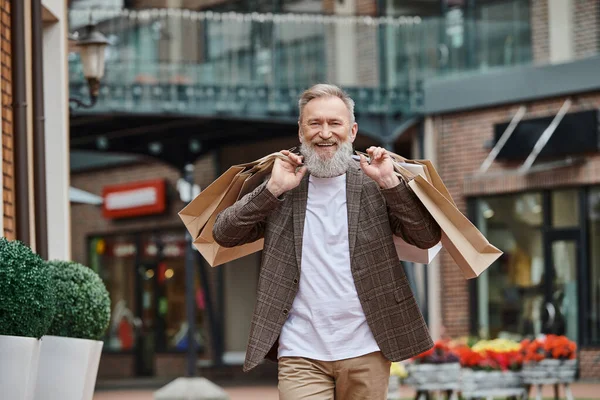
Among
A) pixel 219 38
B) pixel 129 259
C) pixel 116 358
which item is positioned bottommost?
pixel 116 358

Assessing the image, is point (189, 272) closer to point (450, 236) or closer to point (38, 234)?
point (38, 234)

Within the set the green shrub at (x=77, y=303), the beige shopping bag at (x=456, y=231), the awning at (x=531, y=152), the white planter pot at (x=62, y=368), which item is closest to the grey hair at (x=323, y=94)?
the beige shopping bag at (x=456, y=231)

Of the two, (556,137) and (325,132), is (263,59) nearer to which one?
(556,137)

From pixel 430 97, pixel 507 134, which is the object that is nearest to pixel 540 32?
pixel 507 134

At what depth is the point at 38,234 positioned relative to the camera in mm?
9359

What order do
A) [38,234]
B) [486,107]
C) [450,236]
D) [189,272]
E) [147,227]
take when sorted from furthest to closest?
1. [147,227]
2. [486,107]
3. [189,272]
4. [38,234]
5. [450,236]

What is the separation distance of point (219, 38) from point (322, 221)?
59.8ft

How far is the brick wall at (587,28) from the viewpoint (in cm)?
2248

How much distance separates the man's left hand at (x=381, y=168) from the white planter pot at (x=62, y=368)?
2918 millimetres

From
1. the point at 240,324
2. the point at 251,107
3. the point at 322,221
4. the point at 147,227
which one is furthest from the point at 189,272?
the point at 322,221

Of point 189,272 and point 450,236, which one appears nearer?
point 450,236

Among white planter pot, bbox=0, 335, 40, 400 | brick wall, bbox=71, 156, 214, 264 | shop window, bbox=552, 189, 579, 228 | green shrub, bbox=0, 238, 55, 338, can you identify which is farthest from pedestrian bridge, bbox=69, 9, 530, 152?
white planter pot, bbox=0, 335, 40, 400

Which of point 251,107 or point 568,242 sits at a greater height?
point 251,107

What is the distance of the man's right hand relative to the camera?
17.5 feet
